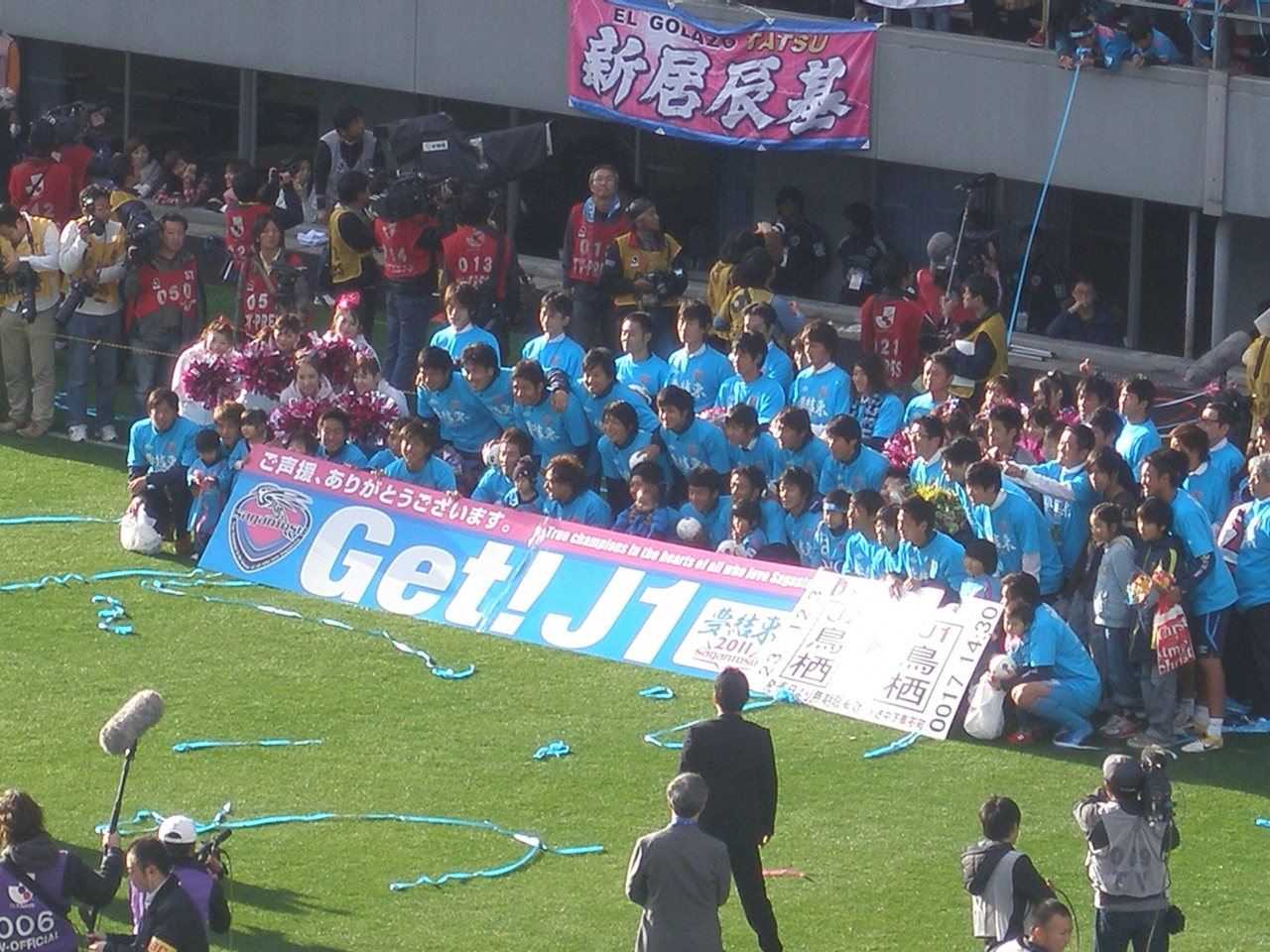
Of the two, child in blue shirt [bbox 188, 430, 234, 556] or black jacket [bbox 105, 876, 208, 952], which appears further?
child in blue shirt [bbox 188, 430, 234, 556]

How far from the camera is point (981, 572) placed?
40.6 feet

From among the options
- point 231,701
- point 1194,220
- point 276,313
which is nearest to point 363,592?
point 231,701

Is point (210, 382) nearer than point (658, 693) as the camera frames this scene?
No

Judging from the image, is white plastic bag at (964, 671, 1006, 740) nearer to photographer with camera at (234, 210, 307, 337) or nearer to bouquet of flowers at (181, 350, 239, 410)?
bouquet of flowers at (181, 350, 239, 410)

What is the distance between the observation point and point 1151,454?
1220 centimetres

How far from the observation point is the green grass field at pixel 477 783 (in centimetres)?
1025

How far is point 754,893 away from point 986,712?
260cm

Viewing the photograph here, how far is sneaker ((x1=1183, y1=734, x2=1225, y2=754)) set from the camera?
1205 cm

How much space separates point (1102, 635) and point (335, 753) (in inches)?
148

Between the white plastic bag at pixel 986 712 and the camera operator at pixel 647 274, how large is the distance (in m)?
5.43

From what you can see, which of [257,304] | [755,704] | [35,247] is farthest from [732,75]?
[755,704]

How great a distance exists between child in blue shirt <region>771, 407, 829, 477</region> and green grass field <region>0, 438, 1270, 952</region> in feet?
5.43

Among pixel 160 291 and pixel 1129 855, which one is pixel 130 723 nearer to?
pixel 1129 855

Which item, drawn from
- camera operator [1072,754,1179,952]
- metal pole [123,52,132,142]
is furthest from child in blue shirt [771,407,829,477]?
metal pole [123,52,132,142]
